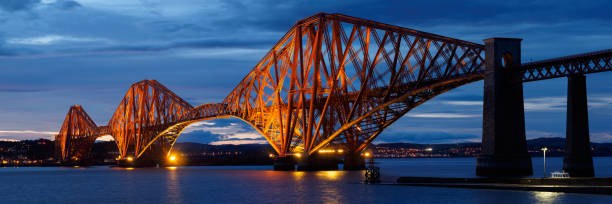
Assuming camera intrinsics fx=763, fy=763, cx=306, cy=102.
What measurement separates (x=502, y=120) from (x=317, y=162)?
39.9 metres

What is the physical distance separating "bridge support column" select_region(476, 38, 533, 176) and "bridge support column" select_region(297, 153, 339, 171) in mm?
35963

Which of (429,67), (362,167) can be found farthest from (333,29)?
(362,167)

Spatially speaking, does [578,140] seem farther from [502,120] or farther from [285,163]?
[285,163]

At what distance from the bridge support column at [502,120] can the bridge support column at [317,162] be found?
36.0 metres

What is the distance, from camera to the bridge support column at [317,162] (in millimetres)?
100812

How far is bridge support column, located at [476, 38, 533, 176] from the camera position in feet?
217

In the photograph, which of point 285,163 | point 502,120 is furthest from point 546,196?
point 285,163

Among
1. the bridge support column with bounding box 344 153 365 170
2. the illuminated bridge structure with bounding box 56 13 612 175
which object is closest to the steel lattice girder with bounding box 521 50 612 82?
the illuminated bridge structure with bounding box 56 13 612 175

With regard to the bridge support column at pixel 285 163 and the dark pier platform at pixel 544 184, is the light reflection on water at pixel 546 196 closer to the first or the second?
the dark pier platform at pixel 544 184

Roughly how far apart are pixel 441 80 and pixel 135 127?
122 m

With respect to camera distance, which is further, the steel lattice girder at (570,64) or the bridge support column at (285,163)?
the bridge support column at (285,163)

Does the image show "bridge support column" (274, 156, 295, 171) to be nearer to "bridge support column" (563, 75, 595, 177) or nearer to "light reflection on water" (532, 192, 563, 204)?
"bridge support column" (563, 75, 595, 177)

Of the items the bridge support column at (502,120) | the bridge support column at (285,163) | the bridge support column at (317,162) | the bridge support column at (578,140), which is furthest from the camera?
the bridge support column at (285,163)

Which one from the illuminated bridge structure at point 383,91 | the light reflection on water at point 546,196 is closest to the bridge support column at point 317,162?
the illuminated bridge structure at point 383,91
